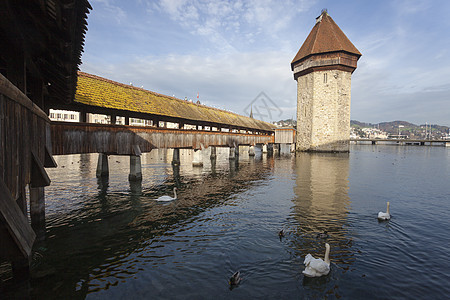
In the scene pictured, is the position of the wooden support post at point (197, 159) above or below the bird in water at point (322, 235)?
above

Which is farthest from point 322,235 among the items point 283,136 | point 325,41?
point 325,41

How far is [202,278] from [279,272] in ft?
7.07

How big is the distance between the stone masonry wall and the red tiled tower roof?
4.44 meters

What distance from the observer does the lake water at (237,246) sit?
5758 mm

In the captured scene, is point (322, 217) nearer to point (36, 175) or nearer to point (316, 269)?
point (316, 269)

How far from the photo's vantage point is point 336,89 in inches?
1874

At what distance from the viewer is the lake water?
18.9ft

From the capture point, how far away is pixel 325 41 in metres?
49.1

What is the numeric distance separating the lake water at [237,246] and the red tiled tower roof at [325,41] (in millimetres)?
41125

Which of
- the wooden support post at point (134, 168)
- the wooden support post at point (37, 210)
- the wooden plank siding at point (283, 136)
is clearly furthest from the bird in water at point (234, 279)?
the wooden plank siding at point (283, 136)

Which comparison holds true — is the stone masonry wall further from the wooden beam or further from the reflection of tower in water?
the wooden beam

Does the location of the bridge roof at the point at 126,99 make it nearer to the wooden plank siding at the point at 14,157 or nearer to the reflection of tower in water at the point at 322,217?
the wooden plank siding at the point at 14,157

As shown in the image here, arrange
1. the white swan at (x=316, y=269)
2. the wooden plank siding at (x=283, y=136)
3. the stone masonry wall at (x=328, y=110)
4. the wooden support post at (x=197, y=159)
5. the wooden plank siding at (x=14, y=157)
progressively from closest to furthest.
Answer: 1. the wooden plank siding at (x=14, y=157)
2. the white swan at (x=316, y=269)
3. the wooden support post at (x=197, y=159)
4. the stone masonry wall at (x=328, y=110)
5. the wooden plank siding at (x=283, y=136)

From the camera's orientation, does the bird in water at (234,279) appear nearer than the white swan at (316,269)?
Yes
